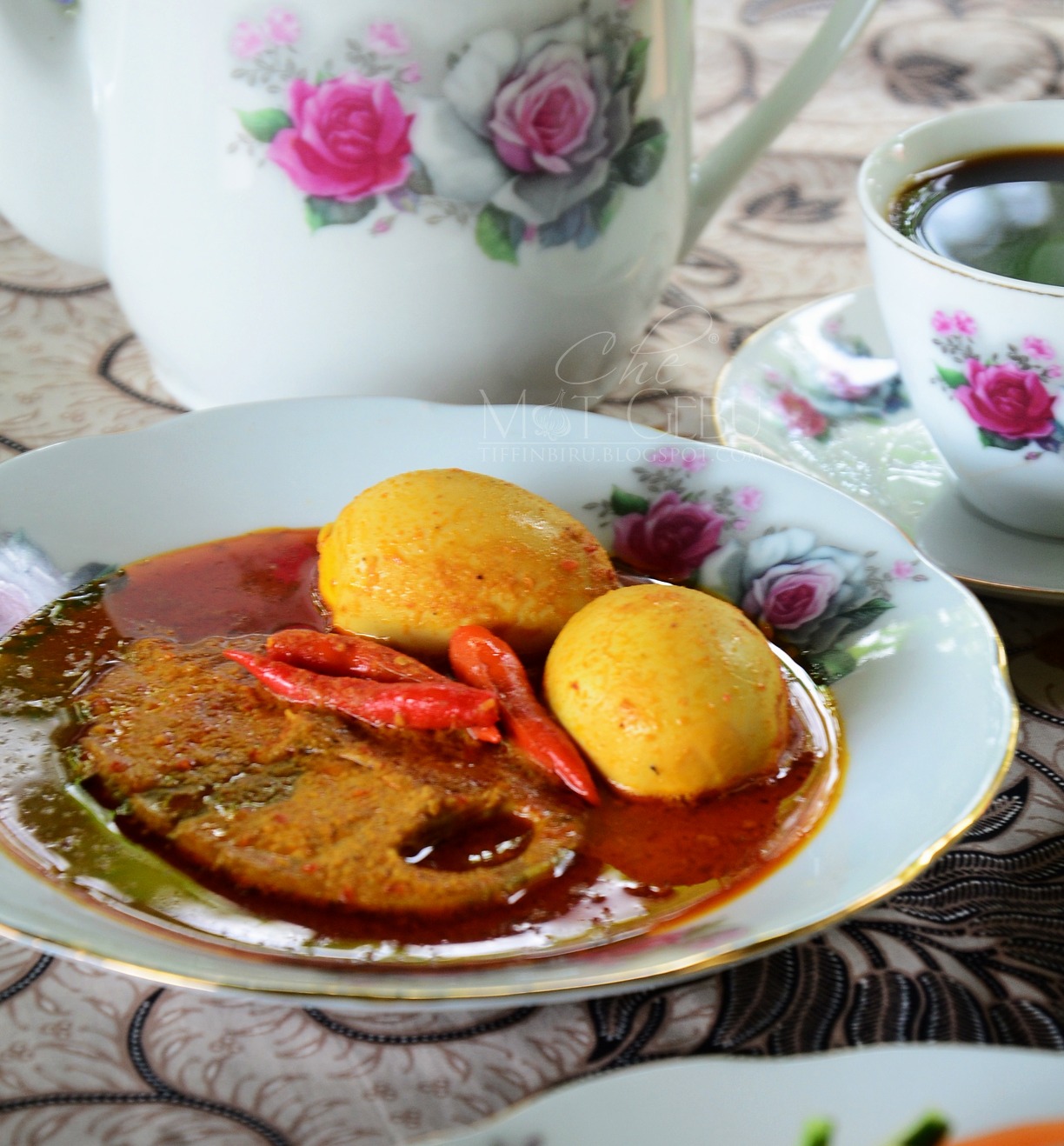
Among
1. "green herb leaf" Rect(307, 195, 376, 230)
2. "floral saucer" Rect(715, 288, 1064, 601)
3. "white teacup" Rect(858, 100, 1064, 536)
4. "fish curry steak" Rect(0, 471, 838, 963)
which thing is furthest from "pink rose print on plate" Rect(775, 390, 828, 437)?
"green herb leaf" Rect(307, 195, 376, 230)

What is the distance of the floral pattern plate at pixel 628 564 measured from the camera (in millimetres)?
631

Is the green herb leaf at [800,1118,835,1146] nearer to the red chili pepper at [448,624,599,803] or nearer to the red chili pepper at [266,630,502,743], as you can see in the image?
the red chili pepper at [448,624,599,803]

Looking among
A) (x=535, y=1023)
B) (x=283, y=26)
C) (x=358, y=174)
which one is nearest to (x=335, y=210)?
(x=358, y=174)

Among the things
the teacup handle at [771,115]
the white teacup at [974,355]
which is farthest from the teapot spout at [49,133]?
the white teacup at [974,355]

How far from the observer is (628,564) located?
3.32 feet

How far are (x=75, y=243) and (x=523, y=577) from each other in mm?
558

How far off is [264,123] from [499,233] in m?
0.20

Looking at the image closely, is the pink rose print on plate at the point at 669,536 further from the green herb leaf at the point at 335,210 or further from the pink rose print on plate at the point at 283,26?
the pink rose print on plate at the point at 283,26

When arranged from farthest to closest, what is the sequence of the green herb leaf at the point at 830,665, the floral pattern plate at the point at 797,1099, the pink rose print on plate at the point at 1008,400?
1. the pink rose print on plate at the point at 1008,400
2. the green herb leaf at the point at 830,665
3. the floral pattern plate at the point at 797,1099

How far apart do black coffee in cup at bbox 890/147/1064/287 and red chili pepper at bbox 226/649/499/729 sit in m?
0.55

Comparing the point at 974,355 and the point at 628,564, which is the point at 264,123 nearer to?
the point at 628,564

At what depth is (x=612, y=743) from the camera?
2.64ft

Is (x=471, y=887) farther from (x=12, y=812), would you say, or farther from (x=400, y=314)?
(x=400, y=314)

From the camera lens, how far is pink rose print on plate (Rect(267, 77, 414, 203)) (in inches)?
38.2
